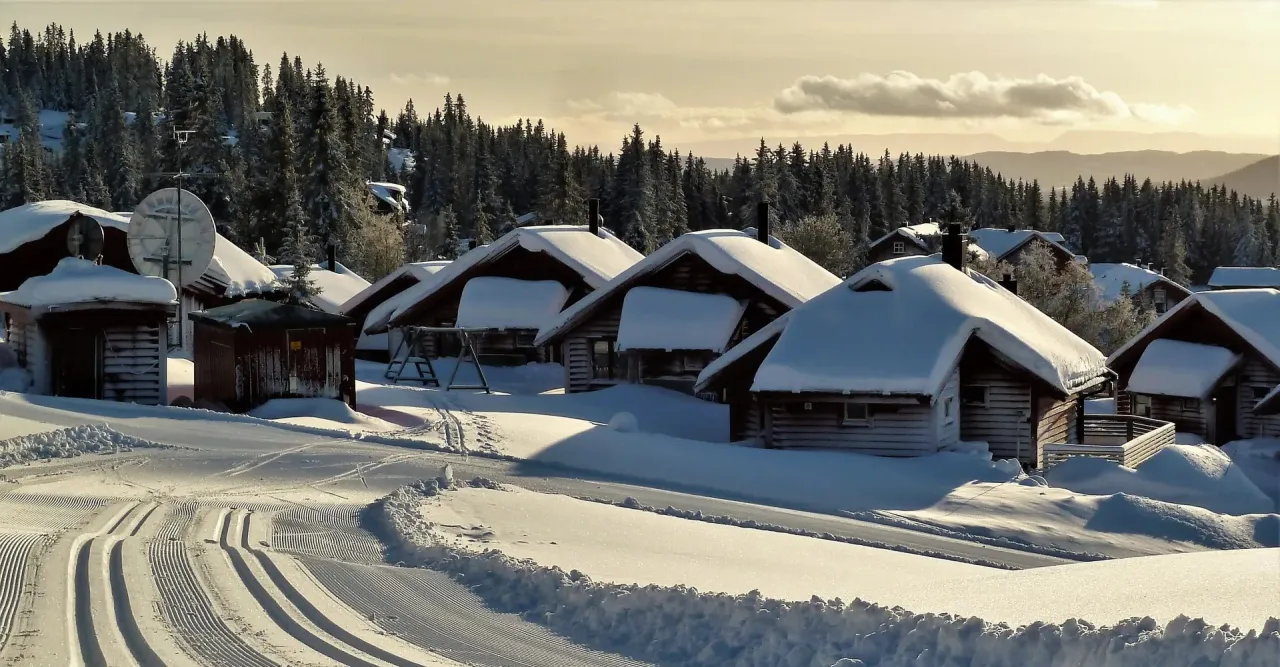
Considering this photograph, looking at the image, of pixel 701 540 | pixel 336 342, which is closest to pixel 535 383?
pixel 336 342

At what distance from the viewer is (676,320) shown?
3291 centimetres

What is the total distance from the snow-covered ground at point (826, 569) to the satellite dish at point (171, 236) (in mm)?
15754

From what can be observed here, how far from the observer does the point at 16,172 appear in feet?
355

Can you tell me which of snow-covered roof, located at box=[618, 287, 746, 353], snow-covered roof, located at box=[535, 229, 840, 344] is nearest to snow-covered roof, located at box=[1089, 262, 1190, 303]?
snow-covered roof, located at box=[535, 229, 840, 344]

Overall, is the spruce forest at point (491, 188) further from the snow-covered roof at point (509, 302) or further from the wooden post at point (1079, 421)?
the wooden post at point (1079, 421)

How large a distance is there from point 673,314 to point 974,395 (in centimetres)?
890

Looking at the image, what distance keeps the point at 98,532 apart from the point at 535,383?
24918 millimetres

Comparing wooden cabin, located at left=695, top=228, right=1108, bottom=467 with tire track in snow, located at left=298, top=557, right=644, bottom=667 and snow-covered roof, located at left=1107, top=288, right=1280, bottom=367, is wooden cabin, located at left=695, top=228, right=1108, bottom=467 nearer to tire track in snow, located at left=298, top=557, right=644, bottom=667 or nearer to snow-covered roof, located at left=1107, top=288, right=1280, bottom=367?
snow-covered roof, located at left=1107, top=288, right=1280, bottom=367

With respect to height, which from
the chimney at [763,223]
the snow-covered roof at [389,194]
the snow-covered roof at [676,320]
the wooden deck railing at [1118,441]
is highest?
the snow-covered roof at [389,194]

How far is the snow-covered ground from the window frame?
8.87 m

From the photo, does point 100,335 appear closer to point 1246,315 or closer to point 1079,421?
point 1079,421

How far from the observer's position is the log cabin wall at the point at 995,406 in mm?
26812

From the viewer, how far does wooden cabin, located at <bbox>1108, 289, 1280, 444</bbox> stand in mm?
37094

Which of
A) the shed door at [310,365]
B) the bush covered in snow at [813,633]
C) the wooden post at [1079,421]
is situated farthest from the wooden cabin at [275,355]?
the wooden post at [1079,421]
